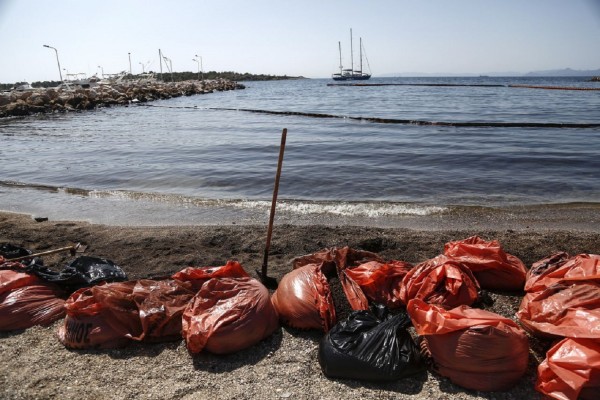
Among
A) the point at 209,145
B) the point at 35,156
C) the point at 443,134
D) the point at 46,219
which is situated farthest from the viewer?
the point at 443,134

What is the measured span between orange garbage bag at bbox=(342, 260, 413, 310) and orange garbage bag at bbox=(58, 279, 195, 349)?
5.53ft

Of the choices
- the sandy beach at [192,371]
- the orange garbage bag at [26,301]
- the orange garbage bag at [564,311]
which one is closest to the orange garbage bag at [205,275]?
the sandy beach at [192,371]

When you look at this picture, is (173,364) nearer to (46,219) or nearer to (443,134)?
(46,219)

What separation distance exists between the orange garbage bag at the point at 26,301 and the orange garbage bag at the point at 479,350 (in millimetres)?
3553

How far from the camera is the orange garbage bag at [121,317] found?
3.76 metres

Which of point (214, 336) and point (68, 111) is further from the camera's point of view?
point (68, 111)

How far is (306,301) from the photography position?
3.91m

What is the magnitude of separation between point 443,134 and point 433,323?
16.0m

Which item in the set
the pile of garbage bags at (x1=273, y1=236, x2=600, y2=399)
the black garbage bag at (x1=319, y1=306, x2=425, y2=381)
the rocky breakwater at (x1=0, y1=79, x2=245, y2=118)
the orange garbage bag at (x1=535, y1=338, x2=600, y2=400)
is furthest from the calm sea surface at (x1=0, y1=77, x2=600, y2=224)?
the rocky breakwater at (x1=0, y1=79, x2=245, y2=118)

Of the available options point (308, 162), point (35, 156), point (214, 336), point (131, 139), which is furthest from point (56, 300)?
point (131, 139)

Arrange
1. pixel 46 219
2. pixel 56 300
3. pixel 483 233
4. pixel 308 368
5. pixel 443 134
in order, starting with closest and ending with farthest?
pixel 308 368 < pixel 56 300 < pixel 483 233 < pixel 46 219 < pixel 443 134

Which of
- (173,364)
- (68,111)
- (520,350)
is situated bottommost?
(173,364)

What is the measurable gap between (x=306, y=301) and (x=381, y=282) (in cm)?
87

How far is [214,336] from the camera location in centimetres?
354
